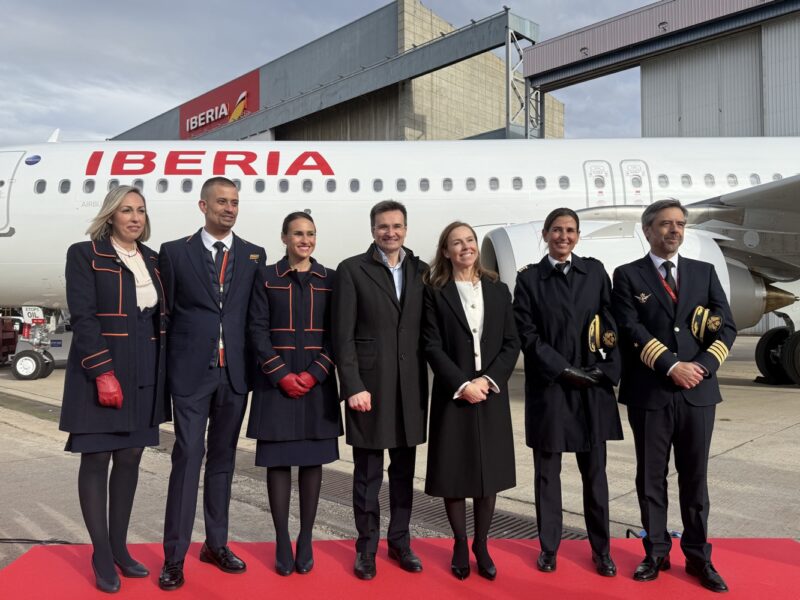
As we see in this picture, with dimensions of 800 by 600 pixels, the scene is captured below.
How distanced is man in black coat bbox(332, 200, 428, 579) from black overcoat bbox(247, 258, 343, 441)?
117mm

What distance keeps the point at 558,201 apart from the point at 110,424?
7365 mm

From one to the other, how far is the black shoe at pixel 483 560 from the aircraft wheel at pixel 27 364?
31.1 feet

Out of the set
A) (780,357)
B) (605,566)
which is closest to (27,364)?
(605,566)

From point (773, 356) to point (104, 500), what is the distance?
9.38m

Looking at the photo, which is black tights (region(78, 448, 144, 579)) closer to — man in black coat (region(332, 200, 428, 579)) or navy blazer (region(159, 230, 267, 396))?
navy blazer (region(159, 230, 267, 396))

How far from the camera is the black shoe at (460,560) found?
9.20 feet

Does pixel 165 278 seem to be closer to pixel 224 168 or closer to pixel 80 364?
pixel 80 364

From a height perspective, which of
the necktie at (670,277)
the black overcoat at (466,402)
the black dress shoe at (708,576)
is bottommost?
the black dress shoe at (708,576)

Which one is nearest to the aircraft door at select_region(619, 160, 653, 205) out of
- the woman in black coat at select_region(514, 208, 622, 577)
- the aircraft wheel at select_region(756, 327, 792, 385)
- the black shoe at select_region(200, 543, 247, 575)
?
the aircraft wheel at select_region(756, 327, 792, 385)

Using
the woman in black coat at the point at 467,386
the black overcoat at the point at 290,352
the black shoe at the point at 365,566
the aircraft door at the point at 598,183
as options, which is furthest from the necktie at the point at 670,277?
the aircraft door at the point at 598,183

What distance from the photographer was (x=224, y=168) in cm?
884

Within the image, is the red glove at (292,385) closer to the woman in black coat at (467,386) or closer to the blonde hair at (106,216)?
the woman in black coat at (467,386)

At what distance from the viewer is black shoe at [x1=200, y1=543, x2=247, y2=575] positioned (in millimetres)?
2875

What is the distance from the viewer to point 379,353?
2.92 m
